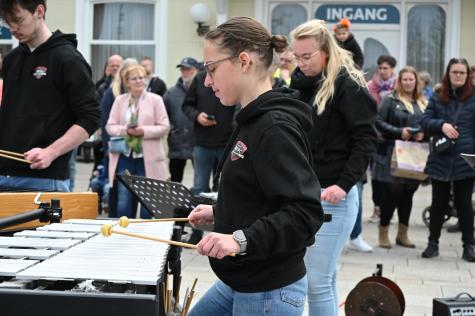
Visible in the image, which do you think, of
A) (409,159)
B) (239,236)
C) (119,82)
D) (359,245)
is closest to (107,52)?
(119,82)

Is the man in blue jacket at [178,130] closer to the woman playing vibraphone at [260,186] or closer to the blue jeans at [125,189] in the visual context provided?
the blue jeans at [125,189]

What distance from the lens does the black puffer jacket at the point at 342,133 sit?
4.66 m

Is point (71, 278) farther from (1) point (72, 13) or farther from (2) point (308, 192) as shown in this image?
(1) point (72, 13)

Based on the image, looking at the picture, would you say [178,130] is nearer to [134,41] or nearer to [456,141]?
[456,141]

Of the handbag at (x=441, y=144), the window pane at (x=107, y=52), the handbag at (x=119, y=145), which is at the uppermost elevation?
the window pane at (x=107, y=52)

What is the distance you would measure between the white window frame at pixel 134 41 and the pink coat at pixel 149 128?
8581mm

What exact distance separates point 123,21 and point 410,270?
477 inches

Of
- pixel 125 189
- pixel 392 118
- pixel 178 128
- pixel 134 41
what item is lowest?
pixel 125 189

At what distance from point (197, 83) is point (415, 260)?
2918mm

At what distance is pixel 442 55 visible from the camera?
17.3 meters

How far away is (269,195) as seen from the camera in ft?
9.51

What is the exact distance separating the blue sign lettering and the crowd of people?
26.2 ft


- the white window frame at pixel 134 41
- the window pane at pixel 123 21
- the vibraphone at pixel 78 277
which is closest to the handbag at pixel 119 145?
the vibraphone at pixel 78 277

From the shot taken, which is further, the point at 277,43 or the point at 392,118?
the point at 392,118
